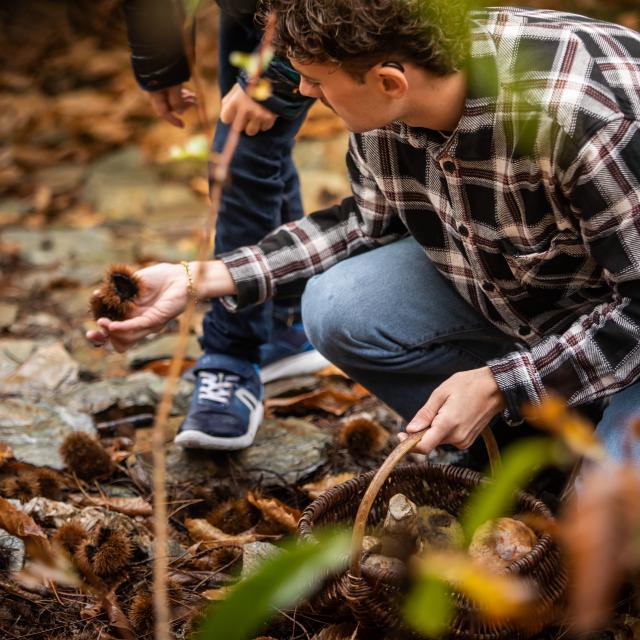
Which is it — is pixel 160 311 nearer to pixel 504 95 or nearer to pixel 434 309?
pixel 434 309

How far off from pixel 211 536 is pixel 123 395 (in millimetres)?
684

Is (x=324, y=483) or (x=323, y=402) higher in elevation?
(x=324, y=483)

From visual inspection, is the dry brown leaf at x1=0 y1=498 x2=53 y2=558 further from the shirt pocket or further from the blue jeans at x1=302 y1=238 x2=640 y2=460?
the shirt pocket

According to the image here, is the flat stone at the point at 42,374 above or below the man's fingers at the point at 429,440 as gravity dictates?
below

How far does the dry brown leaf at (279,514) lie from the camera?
1.69 meters

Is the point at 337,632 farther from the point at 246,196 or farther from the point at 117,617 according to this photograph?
the point at 246,196

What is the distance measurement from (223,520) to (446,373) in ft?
1.80

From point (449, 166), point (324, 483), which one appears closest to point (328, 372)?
point (324, 483)

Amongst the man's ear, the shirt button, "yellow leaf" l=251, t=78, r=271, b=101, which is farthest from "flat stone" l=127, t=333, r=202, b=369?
the man's ear

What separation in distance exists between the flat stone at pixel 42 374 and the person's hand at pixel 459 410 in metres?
1.38

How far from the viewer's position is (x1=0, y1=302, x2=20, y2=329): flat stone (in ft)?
9.52

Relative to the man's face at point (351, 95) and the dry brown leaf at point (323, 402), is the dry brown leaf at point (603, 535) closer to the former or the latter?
the man's face at point (351, 95)

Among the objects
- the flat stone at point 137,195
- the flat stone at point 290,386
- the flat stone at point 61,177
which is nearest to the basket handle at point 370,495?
the flat stone at point 290,386

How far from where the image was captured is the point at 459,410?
4.41ft
